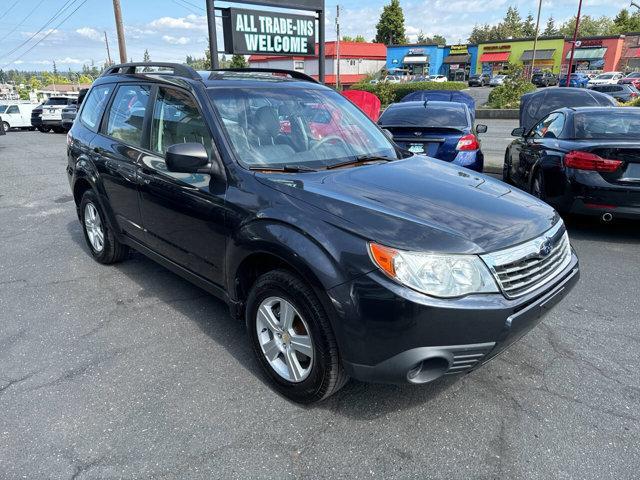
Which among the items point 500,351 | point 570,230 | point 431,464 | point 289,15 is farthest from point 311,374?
point 289,15

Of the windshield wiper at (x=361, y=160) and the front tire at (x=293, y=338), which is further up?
the windshield wiper at (x=361, y=160)

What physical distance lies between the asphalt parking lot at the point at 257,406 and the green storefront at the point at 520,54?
202ft

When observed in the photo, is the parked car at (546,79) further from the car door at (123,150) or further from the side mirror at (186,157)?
the side mirror at (186,157)

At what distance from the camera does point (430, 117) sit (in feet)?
23.9

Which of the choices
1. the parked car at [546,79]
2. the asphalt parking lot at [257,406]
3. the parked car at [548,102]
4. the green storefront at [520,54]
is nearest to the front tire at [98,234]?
the asphalt parking lot at [257,406]

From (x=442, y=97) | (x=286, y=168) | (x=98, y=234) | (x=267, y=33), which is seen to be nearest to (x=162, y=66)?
(x=286, y=168)

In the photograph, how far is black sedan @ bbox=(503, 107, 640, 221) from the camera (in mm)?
4988

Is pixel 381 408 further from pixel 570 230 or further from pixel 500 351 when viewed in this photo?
pixel 570 230

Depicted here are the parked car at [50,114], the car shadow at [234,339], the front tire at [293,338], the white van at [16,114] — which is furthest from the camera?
the white van at [16,114]

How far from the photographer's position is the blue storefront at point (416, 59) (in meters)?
70.4

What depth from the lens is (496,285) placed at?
2.28 m

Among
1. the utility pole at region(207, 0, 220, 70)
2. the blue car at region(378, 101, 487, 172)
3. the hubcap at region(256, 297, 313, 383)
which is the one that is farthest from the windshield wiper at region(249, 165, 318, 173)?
the utility pole at region(207, 0, 220, 70)

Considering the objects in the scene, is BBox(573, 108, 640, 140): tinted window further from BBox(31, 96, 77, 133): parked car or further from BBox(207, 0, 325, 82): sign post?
BBox(31, 96, 77, 133): parked car

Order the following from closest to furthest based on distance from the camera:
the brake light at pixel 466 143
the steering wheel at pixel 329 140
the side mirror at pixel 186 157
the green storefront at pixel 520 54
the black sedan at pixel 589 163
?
the side mirror at pixel 186 157 < the steering wheel at pixel 329 140 < the black sedan at pixel 589 163 < the brake light at pixel 466 143 < the green storefront at pixel 520 54
